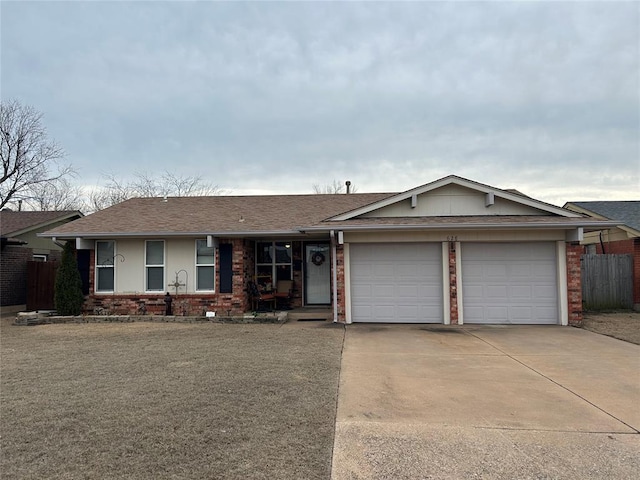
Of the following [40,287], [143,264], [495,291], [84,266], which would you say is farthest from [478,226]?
[40,287]

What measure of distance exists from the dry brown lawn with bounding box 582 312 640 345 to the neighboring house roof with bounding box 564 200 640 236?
3.68 m

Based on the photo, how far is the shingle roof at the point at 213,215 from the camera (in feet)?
39.9

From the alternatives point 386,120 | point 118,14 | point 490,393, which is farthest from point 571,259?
point 118,14

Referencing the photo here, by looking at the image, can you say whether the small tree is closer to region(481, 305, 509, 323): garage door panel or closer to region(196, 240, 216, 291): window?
region(196, 240, 216, 291): window

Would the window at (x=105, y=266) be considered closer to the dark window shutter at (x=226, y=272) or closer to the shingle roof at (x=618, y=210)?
the dark window shutter at (x=226, y=272)

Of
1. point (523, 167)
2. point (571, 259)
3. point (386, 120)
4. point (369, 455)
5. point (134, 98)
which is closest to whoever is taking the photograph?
point (369, 455)

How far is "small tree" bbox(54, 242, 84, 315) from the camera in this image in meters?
12.2

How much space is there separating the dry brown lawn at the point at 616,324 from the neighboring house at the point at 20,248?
58.2 ft

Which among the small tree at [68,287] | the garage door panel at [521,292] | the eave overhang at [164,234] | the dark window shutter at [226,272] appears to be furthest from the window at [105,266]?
the garage door panel at [521,292]

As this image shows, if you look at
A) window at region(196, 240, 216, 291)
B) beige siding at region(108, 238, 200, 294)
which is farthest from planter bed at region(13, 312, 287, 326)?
window at region(196, 240, 216, 291)

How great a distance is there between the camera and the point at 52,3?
1093cm

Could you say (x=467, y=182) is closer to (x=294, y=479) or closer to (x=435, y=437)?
(x=435, y=437)

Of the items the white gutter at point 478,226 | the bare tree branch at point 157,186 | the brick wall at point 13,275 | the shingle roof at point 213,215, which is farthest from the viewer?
the bare tree branch at point 157,186

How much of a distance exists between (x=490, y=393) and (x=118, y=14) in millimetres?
12790
